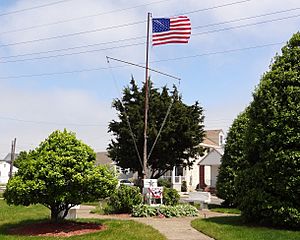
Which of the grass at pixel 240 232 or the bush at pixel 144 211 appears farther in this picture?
the bush at pixel 144 211

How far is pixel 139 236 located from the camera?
11141mm

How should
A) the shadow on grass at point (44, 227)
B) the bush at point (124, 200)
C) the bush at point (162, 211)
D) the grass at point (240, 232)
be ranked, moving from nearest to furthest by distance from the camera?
the grass at point (240, 232) < the shadow on grass at point (44, 227) < the bush at point (162, 211) < the bush at point (124, 200)

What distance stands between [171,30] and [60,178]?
1008 cm

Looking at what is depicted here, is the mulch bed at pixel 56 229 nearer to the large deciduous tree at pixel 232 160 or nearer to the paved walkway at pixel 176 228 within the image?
the paved walkway at pixel 176 228

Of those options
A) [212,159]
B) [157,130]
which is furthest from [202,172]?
[157,130]

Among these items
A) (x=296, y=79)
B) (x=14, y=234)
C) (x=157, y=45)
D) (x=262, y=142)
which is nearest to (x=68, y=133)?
(x=14, y=234)

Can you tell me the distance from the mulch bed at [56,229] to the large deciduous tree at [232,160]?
8675 millimetres

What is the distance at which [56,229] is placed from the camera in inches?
490

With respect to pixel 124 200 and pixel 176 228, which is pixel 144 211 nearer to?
pixel 124 200

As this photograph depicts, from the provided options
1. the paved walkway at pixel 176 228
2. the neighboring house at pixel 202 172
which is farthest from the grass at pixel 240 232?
the neighboring house at pixel 202 172

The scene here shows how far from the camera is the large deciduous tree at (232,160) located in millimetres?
20125

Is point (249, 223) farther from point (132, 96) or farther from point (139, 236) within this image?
point (132, 96)

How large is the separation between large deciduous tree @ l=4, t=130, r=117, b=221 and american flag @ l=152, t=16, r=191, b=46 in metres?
8.52

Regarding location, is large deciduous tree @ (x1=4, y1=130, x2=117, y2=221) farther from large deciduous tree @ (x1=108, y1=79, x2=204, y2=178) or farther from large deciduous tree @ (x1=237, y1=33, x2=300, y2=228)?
large deciduous tree @ (x1=108, y1=79, x2=204, y2=178)
